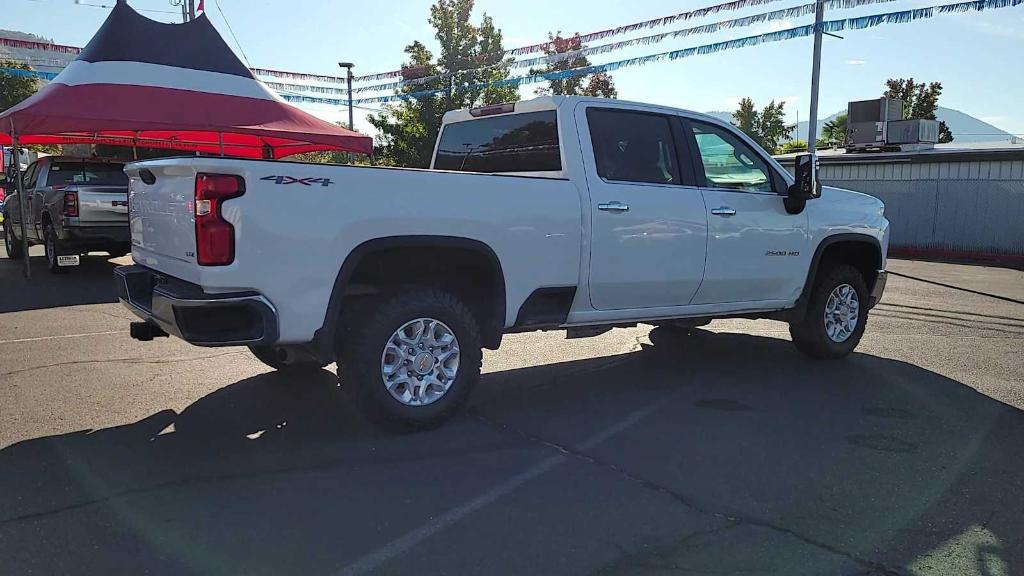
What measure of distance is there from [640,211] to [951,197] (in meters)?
18.8

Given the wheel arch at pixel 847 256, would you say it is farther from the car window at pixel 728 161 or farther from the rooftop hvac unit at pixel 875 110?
the rooftop hvac unit at pixel 875 110

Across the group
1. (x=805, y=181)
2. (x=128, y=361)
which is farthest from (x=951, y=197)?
(x=128, y=361)

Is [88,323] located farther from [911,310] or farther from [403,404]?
[911,310]

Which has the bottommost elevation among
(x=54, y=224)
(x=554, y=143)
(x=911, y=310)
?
(x=911, y=310)

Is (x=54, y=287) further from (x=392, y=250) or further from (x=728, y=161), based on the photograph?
(x=728, y=161)

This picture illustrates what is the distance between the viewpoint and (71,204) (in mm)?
11312

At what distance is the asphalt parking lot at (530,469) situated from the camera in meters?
3.18

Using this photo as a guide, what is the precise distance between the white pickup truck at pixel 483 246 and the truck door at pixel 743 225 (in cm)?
2

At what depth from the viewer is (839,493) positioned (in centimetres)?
386

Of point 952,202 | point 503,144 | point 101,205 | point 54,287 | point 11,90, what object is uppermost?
point 11,90

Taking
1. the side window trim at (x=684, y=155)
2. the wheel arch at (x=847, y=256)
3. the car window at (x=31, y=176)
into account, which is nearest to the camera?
the side window trim at (x=684, y=155)

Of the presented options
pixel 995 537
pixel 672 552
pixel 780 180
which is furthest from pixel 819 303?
pixel 672 552

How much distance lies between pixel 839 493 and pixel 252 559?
2.71m

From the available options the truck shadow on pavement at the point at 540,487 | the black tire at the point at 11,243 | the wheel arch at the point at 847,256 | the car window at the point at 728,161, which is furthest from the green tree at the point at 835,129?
the truck shadow on pavement at the point at 540,487
